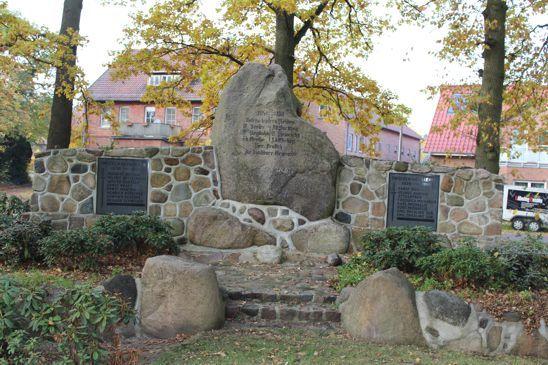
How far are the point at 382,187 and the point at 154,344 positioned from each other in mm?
5431

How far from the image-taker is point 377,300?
5656 mm

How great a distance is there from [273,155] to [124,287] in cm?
398

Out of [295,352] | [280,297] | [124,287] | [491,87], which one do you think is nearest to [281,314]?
[280,297]

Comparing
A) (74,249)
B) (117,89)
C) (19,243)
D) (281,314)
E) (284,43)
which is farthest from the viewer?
(117,89)

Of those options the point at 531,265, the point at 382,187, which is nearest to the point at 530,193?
the point at 382,187

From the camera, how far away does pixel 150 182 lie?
949cm

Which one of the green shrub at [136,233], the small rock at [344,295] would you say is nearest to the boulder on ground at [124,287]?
the green shrub at [136,233]

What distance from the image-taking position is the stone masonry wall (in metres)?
9.41

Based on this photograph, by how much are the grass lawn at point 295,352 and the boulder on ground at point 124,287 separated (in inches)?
35.0

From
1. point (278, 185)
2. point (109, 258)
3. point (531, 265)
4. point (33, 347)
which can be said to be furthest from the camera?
point (278, 185)

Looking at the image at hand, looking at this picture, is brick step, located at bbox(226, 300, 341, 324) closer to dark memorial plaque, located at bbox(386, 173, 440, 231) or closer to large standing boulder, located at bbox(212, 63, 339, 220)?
large standing boulder, located at bbox(212, 63, 339, 220)

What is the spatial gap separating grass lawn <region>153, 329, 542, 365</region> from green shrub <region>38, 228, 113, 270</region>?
2.47m

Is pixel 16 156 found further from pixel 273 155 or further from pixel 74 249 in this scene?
pixel 74 249

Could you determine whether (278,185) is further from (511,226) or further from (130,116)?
(130,116)
